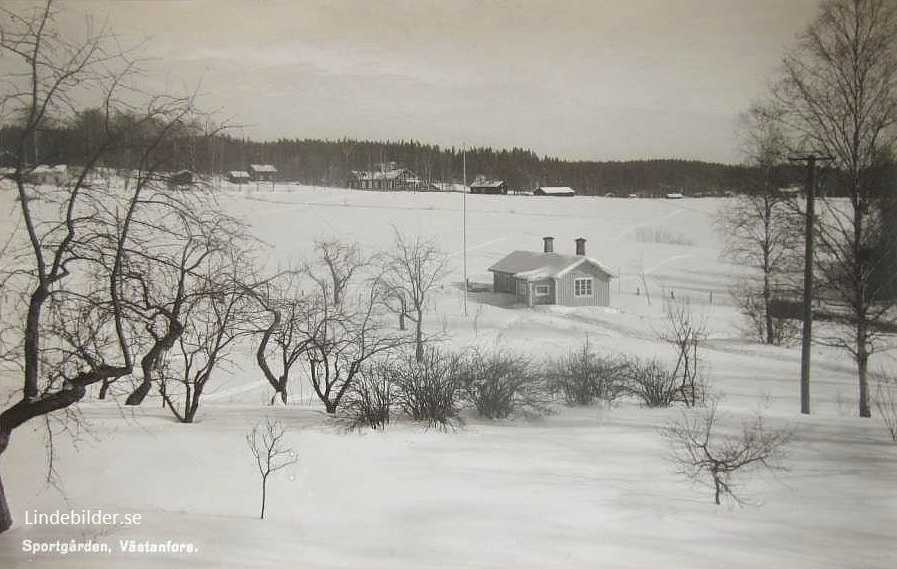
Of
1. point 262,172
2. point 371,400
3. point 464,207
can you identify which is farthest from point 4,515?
point 464,207

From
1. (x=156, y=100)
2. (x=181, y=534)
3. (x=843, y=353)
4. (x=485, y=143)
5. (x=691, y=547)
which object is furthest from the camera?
(x=485, y=143)

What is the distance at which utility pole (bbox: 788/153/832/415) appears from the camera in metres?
2.64

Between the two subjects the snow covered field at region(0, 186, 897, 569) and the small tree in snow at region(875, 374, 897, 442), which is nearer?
the snow covered field at region(0, 186, 897, 569)

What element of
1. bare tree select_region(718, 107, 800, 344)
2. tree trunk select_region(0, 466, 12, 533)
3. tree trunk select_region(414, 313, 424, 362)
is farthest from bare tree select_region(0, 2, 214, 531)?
bare tree select_region(718, 107, 800, 344)

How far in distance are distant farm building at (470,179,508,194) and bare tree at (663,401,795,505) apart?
1.43 metres

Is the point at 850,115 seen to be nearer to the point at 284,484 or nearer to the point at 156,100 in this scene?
the point at 284,484

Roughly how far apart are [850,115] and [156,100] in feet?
11.2

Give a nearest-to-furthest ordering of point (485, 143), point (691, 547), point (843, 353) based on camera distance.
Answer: point (691, 547) → point (843, 353) → point (485, 143)

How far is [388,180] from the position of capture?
304cm

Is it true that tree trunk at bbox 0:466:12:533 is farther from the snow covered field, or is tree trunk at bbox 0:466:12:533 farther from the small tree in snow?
the small tree in snow

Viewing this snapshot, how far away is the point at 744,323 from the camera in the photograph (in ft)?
9.32

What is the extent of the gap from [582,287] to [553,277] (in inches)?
7.7

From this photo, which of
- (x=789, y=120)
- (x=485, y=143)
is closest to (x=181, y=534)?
(x=485, y=143)

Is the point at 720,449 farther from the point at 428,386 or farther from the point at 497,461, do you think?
the point at 428,386
